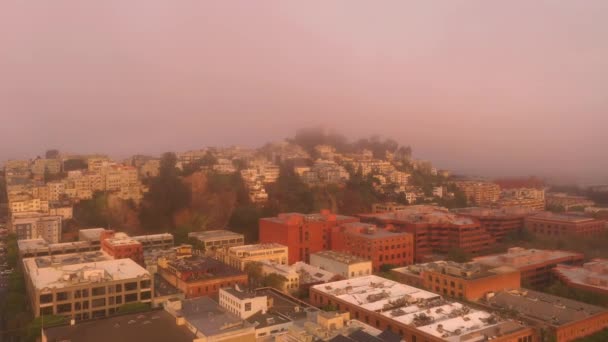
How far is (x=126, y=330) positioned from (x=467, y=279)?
6663 mm

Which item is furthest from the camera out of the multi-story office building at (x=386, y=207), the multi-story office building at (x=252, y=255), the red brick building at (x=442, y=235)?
the multi-story office building at (x=386, y=207)

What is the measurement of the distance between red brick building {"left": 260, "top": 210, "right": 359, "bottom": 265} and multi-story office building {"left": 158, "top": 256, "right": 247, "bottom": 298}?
3.51 m

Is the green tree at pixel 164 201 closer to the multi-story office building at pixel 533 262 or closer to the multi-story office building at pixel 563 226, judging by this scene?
the multi-story office building at pixel 533 262

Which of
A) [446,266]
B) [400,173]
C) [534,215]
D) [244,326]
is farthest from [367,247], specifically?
[400,173]

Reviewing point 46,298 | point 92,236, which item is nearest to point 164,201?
point 92,236


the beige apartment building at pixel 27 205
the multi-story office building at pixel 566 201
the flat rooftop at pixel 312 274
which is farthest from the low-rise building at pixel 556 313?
the beige apartment building at pixel 27 205

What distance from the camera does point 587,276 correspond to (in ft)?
37.3

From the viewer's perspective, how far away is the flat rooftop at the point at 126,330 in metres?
7.84

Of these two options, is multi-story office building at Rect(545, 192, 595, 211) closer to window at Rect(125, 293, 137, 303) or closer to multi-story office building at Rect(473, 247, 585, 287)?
multi-story office building at Rect(473, 247, 585, 287)

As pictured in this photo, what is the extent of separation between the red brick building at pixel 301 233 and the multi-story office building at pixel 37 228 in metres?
7.75

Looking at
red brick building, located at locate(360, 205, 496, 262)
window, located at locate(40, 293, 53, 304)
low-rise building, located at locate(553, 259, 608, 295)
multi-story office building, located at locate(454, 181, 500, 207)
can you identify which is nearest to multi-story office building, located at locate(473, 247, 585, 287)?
low-rise building, located at locate(553, 259, 608, 295)

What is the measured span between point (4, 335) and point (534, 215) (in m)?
17.9

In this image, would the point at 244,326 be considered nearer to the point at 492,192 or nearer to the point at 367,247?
the point at 367,247

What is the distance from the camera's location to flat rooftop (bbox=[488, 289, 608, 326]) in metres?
8.80
